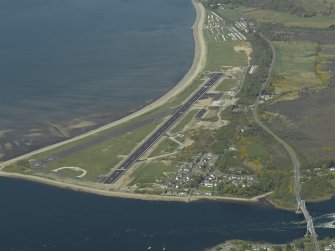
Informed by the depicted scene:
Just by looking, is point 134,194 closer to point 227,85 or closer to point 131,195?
point 131,195

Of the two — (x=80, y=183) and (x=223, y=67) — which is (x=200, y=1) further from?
(x=80, y=183)

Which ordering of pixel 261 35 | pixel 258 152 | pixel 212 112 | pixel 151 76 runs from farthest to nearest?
pixel 261 35 → pixel 151 76 → pixel 212 112 → pixel 258 152

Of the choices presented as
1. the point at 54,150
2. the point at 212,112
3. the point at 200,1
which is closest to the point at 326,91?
the point at 212,112

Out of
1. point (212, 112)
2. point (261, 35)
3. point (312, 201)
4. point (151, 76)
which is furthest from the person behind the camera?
point (261, 35)

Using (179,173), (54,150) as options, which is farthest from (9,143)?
(179,173)

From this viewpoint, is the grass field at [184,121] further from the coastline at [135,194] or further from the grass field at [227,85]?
the grass field at [227,85]

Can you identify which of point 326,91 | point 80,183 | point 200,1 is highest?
point 200,1

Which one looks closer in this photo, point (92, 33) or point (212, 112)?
point (212, 112)

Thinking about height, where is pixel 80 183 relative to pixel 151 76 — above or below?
below
